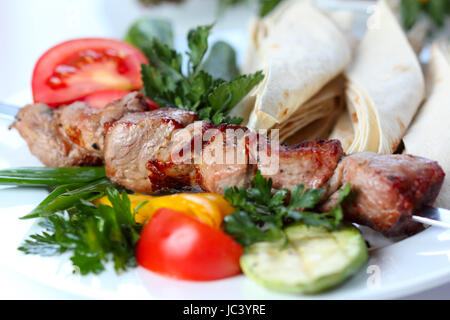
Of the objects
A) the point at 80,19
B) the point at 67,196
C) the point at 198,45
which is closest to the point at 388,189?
the point at 67,196

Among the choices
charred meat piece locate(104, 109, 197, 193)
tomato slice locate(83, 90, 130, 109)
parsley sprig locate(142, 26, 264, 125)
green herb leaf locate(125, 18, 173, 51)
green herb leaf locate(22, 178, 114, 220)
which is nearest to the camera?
green herb leaf locate(22, 178, 114, 220)

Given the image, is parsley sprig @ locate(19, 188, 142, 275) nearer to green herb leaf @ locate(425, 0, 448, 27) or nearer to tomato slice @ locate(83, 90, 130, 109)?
tomato slice @ locate(83, 90, 130, 109)

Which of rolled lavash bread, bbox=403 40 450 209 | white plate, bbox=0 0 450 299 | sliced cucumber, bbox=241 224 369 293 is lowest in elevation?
white plate, bbox=0 0 450 299

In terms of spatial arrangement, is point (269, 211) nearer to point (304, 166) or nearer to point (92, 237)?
point (304, 166)

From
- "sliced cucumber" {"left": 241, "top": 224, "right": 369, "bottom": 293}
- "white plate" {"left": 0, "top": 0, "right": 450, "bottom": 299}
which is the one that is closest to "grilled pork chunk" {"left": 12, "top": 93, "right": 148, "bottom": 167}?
"white plate" {"left": 0, "top": 0, "right": 450, "bottom": 299}

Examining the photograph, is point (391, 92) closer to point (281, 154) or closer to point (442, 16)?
point (281, 154)

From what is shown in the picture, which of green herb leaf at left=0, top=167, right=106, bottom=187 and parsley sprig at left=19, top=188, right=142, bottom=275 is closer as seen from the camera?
parsley sprig at left=19, top=188, right=142, bottom=275
